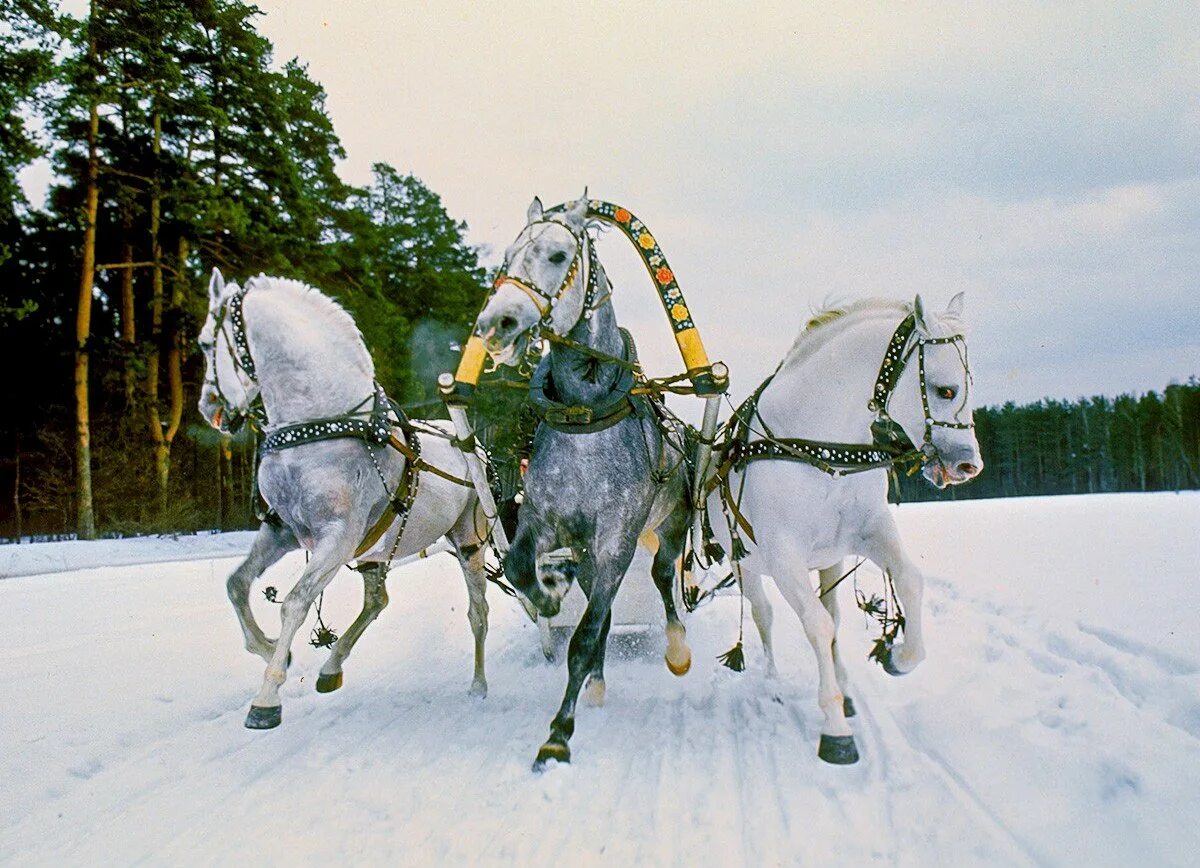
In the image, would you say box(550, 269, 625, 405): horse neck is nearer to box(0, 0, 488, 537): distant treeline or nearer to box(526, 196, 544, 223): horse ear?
box(526, 196, 544, 223): horse ear

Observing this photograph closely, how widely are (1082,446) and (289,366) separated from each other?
81502 mm

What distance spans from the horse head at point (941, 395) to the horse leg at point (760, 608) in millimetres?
2108

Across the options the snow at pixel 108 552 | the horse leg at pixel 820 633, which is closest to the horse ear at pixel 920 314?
the horse leg at pixel 820 633

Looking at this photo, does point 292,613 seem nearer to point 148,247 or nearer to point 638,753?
point 638,753

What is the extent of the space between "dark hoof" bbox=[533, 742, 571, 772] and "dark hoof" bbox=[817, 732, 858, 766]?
1.33m

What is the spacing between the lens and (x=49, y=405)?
21.9m

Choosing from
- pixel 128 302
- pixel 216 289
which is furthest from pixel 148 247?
pixel 216 289

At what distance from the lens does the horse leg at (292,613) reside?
4922 mm

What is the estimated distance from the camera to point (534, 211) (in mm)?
4855

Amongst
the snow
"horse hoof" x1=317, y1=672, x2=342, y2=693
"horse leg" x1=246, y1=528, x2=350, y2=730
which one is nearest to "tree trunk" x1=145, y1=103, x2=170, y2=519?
the snow

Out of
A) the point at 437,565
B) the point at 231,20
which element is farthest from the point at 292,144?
the point at 437,565

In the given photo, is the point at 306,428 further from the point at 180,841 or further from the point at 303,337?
the point at 180,841

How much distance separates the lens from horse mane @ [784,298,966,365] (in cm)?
499

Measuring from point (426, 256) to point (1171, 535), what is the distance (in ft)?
73.6
